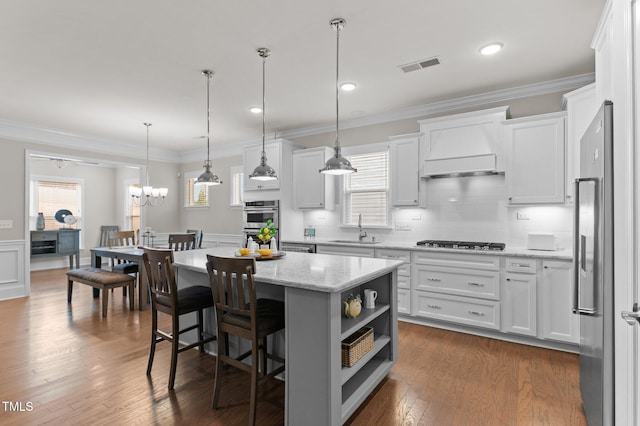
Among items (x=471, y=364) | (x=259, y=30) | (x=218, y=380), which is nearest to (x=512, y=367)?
(x=471, y=364)

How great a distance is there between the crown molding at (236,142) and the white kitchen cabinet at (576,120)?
457 mm

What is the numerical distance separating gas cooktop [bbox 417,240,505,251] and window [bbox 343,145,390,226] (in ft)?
2.88

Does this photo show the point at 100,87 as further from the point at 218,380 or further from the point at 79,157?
the point at 218,380

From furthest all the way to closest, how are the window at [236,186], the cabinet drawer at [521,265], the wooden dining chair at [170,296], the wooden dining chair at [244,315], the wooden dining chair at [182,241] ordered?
the window at [236,186]
the wooden dining chair at [182,241]
the cabinet drawer at [521,265]
the wooden dining chair at [170,296]
the wooden dining chair at [244,315]

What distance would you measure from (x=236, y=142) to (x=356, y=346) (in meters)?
5.35

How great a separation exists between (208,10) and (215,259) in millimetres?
1771

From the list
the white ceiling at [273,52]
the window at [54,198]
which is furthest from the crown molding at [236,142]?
the window at [54,198]

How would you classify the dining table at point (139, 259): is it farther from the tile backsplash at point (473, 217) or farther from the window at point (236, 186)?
the tile backsplash at point (473, 217)

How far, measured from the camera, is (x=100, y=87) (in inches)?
152

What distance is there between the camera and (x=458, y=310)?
378 cm

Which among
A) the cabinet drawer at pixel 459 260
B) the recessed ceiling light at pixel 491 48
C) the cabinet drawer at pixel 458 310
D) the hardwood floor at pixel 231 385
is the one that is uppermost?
the recessed ceiling light at pixel 491 48

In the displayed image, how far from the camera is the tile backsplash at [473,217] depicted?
3787 mm

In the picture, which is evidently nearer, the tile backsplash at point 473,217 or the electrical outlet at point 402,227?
the tile backsplash at point 473,217

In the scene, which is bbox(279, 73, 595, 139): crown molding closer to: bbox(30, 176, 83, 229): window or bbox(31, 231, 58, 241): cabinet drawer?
bbox(31, 231, 58, 241): cabinet drawer
